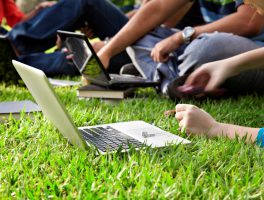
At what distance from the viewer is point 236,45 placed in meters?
2.75

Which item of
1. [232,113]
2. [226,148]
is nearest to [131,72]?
[232,113]

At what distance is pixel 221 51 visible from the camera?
2.75 meters

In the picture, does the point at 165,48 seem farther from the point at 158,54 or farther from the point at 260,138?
the point at 260,138

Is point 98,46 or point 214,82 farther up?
point 214,82

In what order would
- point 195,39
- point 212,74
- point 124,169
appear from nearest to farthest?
1. point 124,169
2. point 212,74
3. point 195,39

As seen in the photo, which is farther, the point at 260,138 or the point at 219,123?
the point at 219,123

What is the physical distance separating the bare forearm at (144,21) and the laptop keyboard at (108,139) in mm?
1229

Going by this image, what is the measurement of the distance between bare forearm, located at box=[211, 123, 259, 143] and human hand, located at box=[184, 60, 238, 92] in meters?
0.49

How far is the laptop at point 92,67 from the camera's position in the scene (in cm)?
278

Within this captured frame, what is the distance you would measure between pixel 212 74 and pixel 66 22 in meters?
1.78

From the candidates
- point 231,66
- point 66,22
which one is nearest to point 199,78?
point 231,66

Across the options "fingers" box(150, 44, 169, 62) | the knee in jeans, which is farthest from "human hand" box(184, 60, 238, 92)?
"fingers" box(150, 44, 169, 62)

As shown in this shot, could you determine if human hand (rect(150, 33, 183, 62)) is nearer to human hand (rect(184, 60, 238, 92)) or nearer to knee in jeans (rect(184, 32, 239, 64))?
knee in jeans (rect(184, 32, 239, 64))

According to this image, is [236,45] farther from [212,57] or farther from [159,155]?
[159,155]
